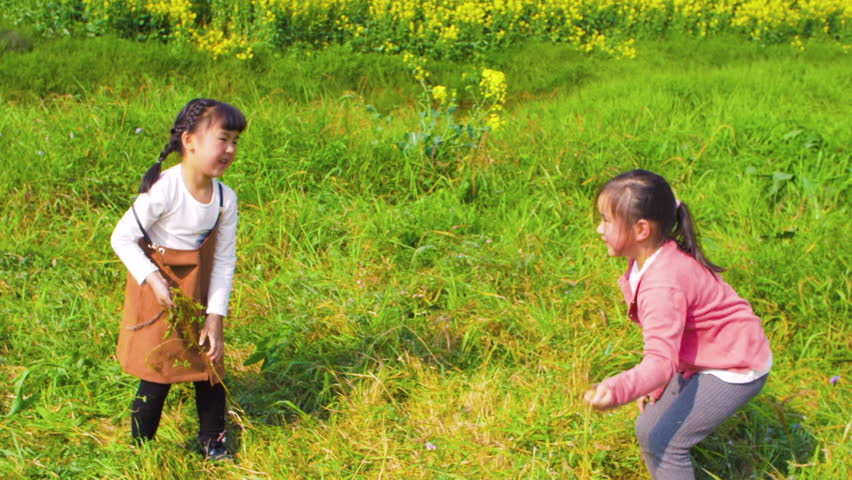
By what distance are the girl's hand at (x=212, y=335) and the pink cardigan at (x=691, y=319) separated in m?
1.28

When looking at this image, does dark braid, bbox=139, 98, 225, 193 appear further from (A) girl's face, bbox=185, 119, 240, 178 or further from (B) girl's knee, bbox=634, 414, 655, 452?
(B) girl's knee, bbox=634, 414, 655, 452

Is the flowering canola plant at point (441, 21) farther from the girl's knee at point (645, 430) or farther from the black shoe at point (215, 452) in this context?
the girl's knee at point (645, 430)

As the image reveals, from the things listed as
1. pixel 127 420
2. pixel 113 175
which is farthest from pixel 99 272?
pixel 127 420

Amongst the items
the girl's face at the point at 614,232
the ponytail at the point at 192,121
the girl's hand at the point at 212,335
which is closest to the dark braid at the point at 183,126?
the ponytail at the point at 192,121

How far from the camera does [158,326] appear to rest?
2582 mm

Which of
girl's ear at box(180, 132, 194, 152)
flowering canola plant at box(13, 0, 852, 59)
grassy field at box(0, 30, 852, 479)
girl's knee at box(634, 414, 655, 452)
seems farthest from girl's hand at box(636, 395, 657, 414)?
flowering canola plant at box(13, 0, 852, 59)

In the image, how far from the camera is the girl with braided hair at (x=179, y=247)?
252 centimetres

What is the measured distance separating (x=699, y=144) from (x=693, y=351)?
2750 millimetres

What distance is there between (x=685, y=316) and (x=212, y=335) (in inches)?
57.0

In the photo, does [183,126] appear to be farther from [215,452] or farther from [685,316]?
[685,316]

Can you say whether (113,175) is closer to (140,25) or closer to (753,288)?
(140,25)

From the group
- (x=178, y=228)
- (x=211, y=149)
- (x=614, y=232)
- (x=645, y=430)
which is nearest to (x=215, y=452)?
(x=178, y=228)

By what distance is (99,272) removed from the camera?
12.7 feet

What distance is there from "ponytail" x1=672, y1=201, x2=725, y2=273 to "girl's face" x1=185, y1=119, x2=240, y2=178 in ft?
4.40
